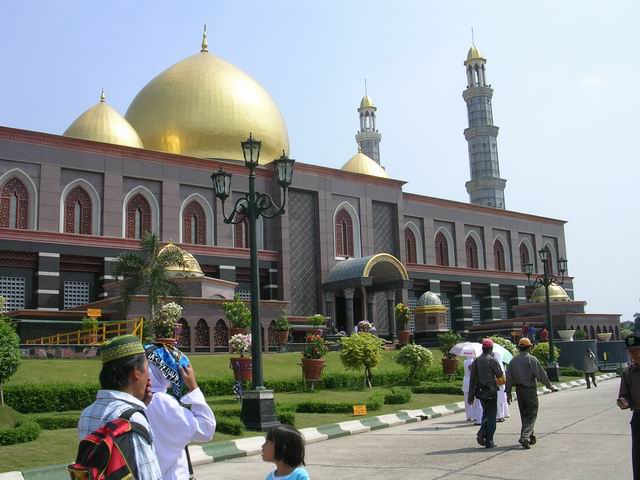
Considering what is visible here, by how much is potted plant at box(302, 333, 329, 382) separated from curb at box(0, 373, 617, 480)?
348 centimetres

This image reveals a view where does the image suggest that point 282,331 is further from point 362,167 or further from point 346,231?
point 362,167

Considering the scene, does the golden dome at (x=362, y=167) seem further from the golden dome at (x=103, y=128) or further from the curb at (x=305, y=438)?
the curb at (x=305, y=438)

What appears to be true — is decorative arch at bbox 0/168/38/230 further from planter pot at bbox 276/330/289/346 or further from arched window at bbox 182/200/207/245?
planter pot at bbox 276/330/289/346

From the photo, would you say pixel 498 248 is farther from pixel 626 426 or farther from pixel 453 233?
pixel 626 426

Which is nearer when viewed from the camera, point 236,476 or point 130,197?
point 236,476

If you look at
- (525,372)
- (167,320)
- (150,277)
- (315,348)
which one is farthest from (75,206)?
(525,372)

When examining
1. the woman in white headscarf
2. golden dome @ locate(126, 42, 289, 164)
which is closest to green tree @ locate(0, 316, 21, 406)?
the woman in white headscarf

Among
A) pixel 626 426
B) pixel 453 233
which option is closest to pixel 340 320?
pixel 453 233

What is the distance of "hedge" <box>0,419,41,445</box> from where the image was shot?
10375mm

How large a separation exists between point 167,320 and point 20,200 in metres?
12.2

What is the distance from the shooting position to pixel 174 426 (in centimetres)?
430

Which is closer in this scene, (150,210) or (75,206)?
(75,206)

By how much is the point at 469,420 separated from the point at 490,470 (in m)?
6.42

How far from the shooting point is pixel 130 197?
1353 inches
